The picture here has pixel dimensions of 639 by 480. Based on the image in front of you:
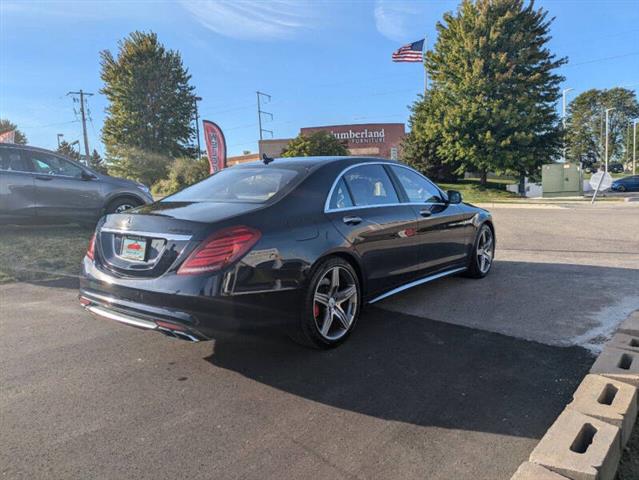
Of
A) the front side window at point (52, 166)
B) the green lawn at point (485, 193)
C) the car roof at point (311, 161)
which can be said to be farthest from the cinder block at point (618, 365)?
the green lawn at point (485, 193)

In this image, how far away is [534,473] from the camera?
1981mm

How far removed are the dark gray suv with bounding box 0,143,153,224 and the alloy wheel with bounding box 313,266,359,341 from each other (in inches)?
253

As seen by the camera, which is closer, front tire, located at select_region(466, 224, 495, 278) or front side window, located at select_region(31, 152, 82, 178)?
front tire, located at select_region(466, 224, 495, 278)

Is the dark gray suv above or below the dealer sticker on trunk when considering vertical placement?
above

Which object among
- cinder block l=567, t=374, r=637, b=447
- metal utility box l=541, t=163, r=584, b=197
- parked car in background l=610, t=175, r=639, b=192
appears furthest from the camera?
parked car in background l=610, t=175, r=639, b=192

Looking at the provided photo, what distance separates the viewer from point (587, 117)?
80.4m

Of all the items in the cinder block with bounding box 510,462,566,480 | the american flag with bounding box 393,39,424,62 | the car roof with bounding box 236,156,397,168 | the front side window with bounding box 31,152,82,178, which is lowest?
the cinder block with bounding box 510,462,566,480

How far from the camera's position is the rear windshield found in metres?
3.76

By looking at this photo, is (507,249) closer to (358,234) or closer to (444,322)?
(444,322)

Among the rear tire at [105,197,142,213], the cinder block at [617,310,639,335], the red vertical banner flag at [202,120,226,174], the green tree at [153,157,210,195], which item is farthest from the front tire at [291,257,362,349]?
the green tree at [153,157,210,195]

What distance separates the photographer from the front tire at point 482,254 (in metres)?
5.86

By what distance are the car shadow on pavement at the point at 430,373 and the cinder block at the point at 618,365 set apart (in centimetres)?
18

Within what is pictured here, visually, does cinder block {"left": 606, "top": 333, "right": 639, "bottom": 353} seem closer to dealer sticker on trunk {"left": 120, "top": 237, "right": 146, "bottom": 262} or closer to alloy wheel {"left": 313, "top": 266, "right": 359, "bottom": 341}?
alloy wheel {"left": 313, "top": 266, "right": 359, "bottom": 341}

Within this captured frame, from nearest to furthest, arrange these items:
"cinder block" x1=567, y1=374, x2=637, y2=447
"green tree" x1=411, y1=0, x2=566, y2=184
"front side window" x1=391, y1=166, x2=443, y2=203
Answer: "cinder block" x1=567, y1=374, x2=637, y2=447 → "front side window" x1=391, y1=166, x2=443, y2=203 → "green tree" x1=411, y1=0, x2=566, y2=184
